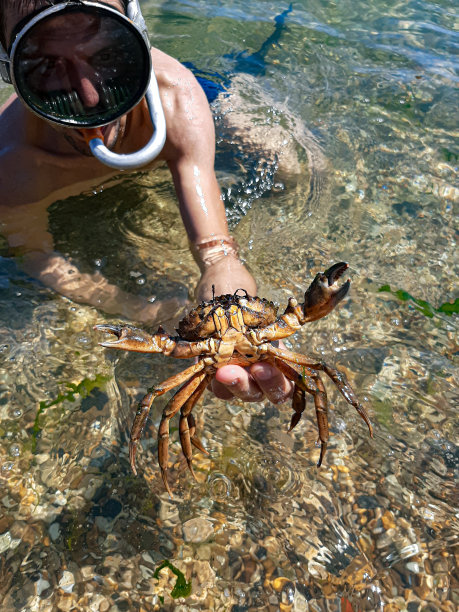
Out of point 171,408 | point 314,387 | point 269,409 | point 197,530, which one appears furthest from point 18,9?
point 197,530

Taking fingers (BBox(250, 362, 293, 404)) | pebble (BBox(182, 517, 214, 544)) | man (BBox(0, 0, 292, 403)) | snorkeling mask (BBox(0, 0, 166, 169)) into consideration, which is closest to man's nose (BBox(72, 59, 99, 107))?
snorkeling mask (BBox(0, 0, 166, 169))

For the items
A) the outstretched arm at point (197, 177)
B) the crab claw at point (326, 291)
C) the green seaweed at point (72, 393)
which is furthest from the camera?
the outstretched arm at point (197, 177)

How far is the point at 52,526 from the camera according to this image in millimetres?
2709

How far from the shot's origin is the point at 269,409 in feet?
10.6

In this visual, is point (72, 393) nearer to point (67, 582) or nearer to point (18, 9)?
point (67, 582)

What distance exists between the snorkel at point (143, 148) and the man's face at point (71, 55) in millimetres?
113

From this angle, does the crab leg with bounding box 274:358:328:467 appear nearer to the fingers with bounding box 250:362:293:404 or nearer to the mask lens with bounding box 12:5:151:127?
the fingers with bounding box 250:362:293:404

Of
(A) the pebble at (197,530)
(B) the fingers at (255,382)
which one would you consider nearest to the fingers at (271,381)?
(B) the fingers at (255,382)

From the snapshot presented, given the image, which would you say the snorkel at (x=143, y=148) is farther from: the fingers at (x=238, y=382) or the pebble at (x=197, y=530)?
the pebble at (x=197, y=530)

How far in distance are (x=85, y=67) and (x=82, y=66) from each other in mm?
15

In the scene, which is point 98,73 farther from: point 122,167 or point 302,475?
point 302,475

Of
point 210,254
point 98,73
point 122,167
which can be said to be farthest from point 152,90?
point 210,254

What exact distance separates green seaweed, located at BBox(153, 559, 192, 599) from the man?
1464mm

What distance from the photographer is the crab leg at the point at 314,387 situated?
97.1 inches
